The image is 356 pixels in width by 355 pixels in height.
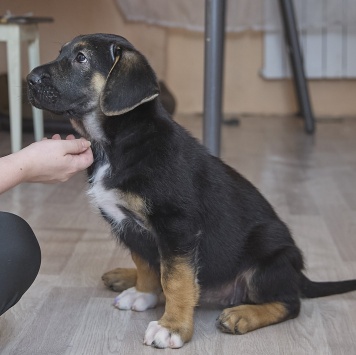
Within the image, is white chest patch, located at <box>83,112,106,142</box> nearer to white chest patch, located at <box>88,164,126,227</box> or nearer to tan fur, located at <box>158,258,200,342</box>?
white chest patch, located at <box>88,164,126,227</box>

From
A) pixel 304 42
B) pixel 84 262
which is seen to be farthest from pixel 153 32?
pixel 84 262

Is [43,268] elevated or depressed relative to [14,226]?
depressed

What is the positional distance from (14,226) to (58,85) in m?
0.35

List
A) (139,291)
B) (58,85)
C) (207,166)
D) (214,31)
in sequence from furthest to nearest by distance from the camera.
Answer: (214,31) < (139,291) < (207,166) < (58,85)

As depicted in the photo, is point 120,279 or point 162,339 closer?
point 162,339

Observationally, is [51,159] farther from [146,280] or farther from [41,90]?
[146,280]

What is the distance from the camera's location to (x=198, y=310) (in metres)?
2.08

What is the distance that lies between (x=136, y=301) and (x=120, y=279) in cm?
16

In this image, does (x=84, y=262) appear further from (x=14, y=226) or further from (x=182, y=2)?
(x=182, y=2)

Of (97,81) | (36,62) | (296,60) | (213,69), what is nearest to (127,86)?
(97,81)

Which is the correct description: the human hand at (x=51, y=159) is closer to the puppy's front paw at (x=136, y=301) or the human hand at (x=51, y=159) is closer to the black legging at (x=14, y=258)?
the black legging at (x=14, y=258)

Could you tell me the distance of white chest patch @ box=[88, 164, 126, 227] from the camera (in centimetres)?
185

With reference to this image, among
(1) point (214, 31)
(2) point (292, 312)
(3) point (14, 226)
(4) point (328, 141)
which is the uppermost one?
(1) point (214, 31)

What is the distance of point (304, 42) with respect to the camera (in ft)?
17.6
